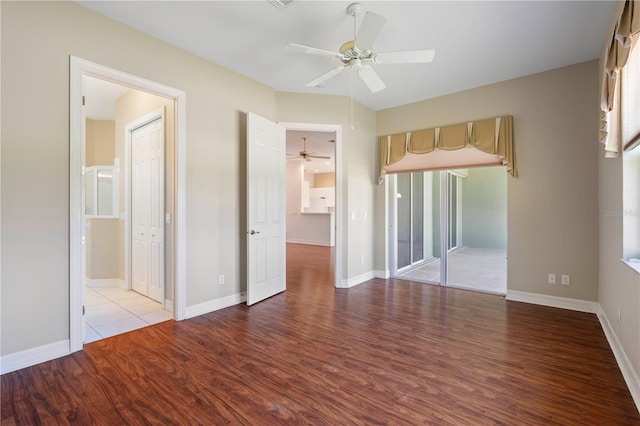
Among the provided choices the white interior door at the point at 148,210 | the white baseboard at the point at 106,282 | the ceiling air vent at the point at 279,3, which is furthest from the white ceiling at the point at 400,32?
the white baseboard at the point at 106,282

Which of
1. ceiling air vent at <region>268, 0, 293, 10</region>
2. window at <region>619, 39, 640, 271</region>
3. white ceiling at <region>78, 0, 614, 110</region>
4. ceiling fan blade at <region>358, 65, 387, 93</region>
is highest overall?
A: white ceiling at <region>78, 0, 614, 110</region>

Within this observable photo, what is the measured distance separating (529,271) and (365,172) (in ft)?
9.02

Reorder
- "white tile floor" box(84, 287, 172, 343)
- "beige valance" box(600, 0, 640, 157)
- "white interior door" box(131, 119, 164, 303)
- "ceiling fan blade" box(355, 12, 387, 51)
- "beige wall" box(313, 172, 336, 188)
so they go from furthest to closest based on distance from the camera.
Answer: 1. "beige wall" box(313, 172, 336, 188)
2. "white interior door" box(131, 119, 164, 303)
3. "white tile floor" box(84, 287, 172, 343)
4. "ceiling fan blade" box(355, 12, 387, 51)
5. "beige valance" box(600, 0, 640, 157)

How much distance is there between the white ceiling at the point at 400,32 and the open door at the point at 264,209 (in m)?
0.83

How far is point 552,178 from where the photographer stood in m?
3.72

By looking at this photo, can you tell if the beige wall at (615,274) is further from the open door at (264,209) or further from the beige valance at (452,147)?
the open door at (264,209)

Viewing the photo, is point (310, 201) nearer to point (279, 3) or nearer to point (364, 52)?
point (364, 52)

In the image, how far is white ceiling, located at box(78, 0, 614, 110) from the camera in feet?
8.39

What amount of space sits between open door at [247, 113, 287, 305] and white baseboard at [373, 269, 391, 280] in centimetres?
178

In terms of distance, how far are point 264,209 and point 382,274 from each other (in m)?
2.49

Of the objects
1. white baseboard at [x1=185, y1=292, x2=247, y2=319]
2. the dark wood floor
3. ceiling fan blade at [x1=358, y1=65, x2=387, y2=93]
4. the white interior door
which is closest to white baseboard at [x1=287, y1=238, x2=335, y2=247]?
white baseboard at [x1=185, y1=292, x2=247, y2=319]

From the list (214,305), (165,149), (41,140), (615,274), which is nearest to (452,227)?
(615,274)

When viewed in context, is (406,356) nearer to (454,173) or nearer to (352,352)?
(352,352)

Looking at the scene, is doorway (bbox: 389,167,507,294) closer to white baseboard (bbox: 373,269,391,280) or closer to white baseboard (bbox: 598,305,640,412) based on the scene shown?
white baseboard (bbox: 373,269,391,280)
